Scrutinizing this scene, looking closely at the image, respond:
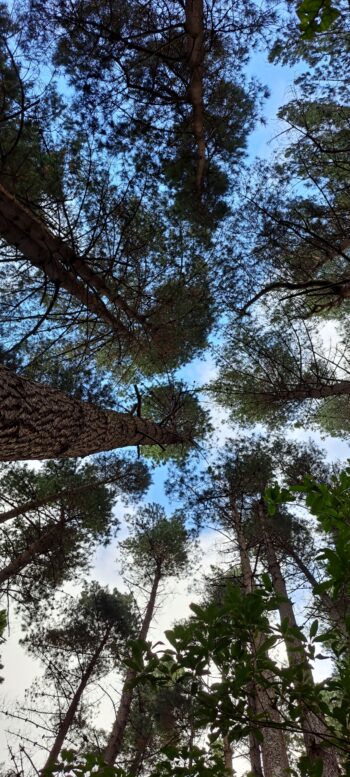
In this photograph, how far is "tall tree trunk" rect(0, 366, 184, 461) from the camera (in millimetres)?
3105

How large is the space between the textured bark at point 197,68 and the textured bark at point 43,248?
2.12 meters

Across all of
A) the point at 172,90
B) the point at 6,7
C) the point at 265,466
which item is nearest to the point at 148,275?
the point at 172,90

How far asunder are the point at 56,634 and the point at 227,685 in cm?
935

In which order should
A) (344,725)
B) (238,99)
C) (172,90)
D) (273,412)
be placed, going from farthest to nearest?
1. (273,412)
2. (238,99)
3. (172,90)
4. (344,725)

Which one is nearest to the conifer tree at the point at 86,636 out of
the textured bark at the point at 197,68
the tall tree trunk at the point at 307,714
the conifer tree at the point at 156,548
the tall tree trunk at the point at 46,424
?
the conifer tree at the point at 156,548

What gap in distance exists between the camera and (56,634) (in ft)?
30.0

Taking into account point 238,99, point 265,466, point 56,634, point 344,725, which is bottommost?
point 344,725

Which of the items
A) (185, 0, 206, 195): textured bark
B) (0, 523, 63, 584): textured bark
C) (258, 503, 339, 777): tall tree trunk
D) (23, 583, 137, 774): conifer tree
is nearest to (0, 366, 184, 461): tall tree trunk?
(258, 503, 339, 777): tall tree trunk

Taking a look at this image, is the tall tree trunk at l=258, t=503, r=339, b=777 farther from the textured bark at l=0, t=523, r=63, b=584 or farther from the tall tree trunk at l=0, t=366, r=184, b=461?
the textured bark at l=0, t=523, r=63, b=584

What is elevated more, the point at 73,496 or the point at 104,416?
the point at 73,496

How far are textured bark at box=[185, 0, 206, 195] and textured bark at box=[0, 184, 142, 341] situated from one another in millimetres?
2119

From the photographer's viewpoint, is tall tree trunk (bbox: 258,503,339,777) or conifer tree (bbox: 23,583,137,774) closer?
tall tree trunk (bbox: 258,503,339,777)

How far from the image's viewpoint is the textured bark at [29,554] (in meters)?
6.81

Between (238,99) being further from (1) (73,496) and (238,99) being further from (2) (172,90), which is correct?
(1) (73,496)
